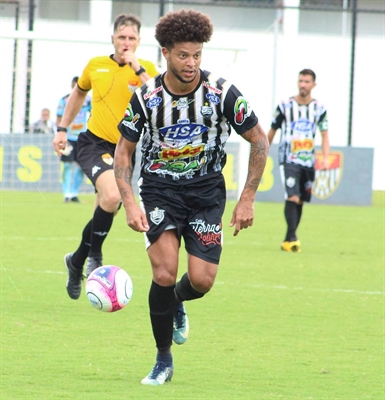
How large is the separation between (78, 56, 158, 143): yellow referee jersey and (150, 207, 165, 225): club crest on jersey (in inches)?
107

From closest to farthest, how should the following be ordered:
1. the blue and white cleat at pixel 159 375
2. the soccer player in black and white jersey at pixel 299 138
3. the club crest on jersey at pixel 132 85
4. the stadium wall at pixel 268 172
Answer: the blue and white cleat at pixel 159 375, the club crest on jersey at pixel 132 85, the soccer player in black and white jersey at pixel 299 138, the stadium wall at pixel 268 172

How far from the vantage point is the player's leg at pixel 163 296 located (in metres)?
5.29

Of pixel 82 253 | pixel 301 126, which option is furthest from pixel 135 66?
pixel 301 126

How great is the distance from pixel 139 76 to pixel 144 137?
233 centimetres

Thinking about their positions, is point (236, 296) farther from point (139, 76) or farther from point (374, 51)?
point (374, 51)

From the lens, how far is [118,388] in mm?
5055

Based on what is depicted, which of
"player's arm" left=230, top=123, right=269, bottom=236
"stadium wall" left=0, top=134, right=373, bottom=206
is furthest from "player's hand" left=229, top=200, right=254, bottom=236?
"stadium wall" left=0, top=134, right=373, bottom=206

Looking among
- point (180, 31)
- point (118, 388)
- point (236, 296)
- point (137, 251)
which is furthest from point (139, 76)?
point (137, 251)

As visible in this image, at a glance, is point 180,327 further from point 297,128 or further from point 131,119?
point 297,128

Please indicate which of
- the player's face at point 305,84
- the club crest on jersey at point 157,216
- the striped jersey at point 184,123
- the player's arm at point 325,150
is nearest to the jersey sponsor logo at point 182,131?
the striped jersey at point 184,123

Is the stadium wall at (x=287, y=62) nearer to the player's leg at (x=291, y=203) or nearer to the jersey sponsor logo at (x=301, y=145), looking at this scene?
the jersey sponsor logo at (x=301, y=145)

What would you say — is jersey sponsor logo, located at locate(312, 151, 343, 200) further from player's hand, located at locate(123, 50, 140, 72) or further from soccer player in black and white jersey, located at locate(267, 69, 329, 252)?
player's hand, located at locate(123, 50, 140, 72)

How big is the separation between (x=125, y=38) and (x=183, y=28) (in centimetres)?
289

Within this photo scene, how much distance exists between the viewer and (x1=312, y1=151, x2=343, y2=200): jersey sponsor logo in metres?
21.0
